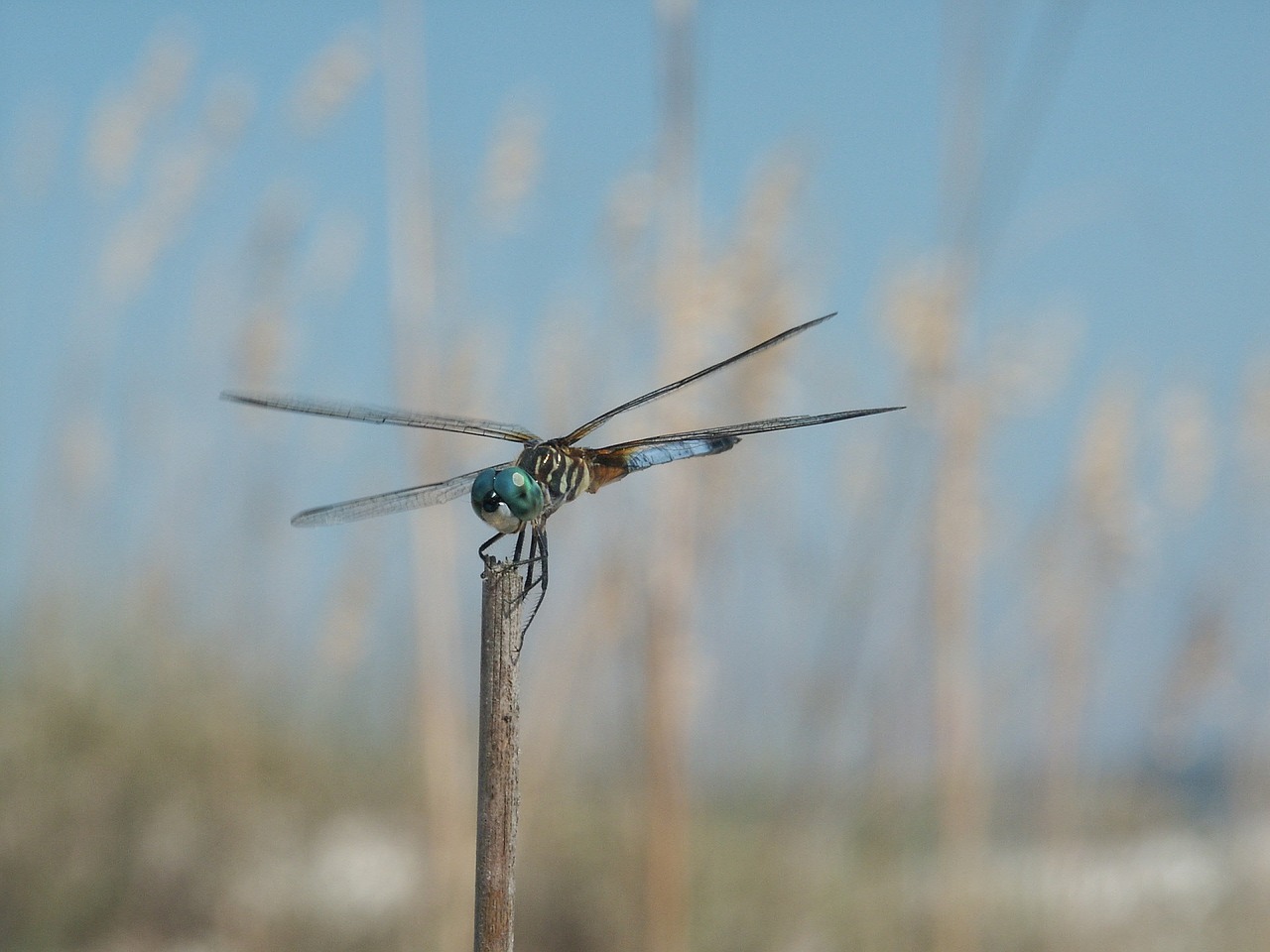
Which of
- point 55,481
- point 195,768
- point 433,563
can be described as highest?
point 55,481

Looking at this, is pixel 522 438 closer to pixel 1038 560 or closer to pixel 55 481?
pixel 1038 560

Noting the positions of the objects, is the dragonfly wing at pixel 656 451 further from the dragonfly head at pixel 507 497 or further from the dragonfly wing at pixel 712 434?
the dragonfly head at pixel 507 497

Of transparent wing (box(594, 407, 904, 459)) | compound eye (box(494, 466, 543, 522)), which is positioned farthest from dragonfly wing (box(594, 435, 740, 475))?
compound eye (box(494, 466, 543, 522))

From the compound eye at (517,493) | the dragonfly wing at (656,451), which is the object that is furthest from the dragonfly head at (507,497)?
the dragonfly wing at (656,451)

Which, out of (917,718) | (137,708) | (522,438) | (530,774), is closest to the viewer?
(522,438)

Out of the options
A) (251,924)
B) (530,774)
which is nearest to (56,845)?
(251,924)

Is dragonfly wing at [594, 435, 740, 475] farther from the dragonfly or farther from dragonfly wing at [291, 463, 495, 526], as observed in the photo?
dragonfly wing at [291, 463, 495, 526]

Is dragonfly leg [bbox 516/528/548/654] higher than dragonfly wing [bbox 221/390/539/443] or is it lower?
lower
